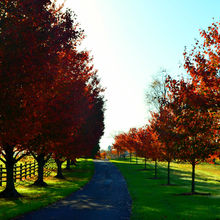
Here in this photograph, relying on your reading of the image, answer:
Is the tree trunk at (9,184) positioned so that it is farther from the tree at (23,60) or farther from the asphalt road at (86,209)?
the tree at (23,60)

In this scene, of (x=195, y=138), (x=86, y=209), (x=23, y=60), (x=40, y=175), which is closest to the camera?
(x=23, y=60)

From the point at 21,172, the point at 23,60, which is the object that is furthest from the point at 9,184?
the point at 23,60

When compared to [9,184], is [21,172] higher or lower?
lower

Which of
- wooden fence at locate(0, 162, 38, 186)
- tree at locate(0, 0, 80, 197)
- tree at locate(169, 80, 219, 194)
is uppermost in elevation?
tree at locate(0, 0, 80, 197)

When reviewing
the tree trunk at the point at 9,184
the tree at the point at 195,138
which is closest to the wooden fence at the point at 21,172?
the tree trunk at the point at 9,184

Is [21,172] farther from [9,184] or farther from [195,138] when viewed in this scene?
[195,138]

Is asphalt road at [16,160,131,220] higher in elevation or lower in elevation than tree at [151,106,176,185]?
lower

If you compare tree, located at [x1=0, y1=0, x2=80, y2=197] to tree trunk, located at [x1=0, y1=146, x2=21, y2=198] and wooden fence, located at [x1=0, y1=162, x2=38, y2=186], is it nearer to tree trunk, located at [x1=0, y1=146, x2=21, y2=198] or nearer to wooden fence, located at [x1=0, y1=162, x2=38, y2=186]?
tree trunk, located at [x1=0, y1=146, x2=21, y2=198]

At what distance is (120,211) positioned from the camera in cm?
1383

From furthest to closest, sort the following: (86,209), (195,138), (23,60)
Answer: (195,138) < (86,209) < (23,60)

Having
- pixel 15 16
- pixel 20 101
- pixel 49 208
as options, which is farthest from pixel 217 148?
pixel 15 16

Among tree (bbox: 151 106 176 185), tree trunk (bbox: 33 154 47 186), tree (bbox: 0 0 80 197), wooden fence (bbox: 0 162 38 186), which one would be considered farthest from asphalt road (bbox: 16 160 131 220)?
wooden fence (bbox: 0 162 38 186)

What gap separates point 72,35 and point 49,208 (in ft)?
28.5

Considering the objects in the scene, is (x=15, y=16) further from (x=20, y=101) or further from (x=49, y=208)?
(x=49, y=208)
